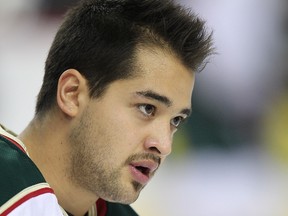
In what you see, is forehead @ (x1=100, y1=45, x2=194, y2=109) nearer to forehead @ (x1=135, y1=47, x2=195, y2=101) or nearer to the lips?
forehead @ (x1=135, y1=47, x2=195, y2=101)

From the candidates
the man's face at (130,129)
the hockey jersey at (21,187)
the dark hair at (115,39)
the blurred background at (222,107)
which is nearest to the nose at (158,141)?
the man's face at (130,129)

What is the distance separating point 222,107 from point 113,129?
4.69 feet

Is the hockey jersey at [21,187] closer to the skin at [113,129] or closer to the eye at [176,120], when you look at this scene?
the skin at [113,129]

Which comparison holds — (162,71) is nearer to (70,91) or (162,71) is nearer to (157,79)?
(157,79)

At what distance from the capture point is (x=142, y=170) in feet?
4.73

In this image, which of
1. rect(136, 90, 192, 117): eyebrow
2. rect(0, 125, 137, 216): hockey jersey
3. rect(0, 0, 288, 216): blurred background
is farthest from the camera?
rect(0, 0, 288, 216): blurred background

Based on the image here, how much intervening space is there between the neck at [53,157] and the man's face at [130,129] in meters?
0.02

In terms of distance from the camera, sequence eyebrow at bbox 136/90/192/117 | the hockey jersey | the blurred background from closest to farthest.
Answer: the hockey jersey < eyebrow at bbox 136/90/192/117 < the blurred background

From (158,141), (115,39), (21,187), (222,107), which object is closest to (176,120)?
(158,141)

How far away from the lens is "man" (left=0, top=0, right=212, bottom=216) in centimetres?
141

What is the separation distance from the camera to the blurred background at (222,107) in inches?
103

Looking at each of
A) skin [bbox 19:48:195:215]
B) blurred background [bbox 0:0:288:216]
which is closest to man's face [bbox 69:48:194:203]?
skin [bbox 19:48:195:215]

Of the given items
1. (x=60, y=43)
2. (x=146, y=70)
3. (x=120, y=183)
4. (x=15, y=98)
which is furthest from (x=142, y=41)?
(x=15, y=98)

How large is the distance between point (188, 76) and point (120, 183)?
26 centimetres
